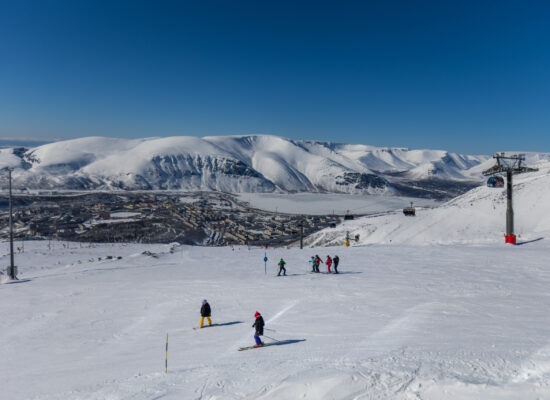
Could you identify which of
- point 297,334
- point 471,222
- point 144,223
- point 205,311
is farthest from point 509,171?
point 144,223

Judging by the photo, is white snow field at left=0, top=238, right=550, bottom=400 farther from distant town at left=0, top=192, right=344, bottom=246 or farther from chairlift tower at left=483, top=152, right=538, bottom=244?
distant town at left=0, top=192, right=344, bottom=246

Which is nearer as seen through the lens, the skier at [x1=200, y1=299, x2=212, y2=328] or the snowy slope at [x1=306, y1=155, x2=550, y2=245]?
the skier at [x1=200, y1=299, x2=212, y2=328]

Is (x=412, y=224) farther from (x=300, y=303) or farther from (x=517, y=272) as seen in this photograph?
(x=300, y=303)

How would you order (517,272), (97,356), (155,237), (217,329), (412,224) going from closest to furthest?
(97,356) < (217,329) < (517,272) < (412,224) < (155,237)

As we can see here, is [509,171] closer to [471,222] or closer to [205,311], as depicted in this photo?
[471,222]

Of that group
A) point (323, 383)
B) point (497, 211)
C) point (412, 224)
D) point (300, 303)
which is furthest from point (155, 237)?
point (323, 383)

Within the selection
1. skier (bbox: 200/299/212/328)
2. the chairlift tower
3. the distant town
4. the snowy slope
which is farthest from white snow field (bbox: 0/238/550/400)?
the distant town
